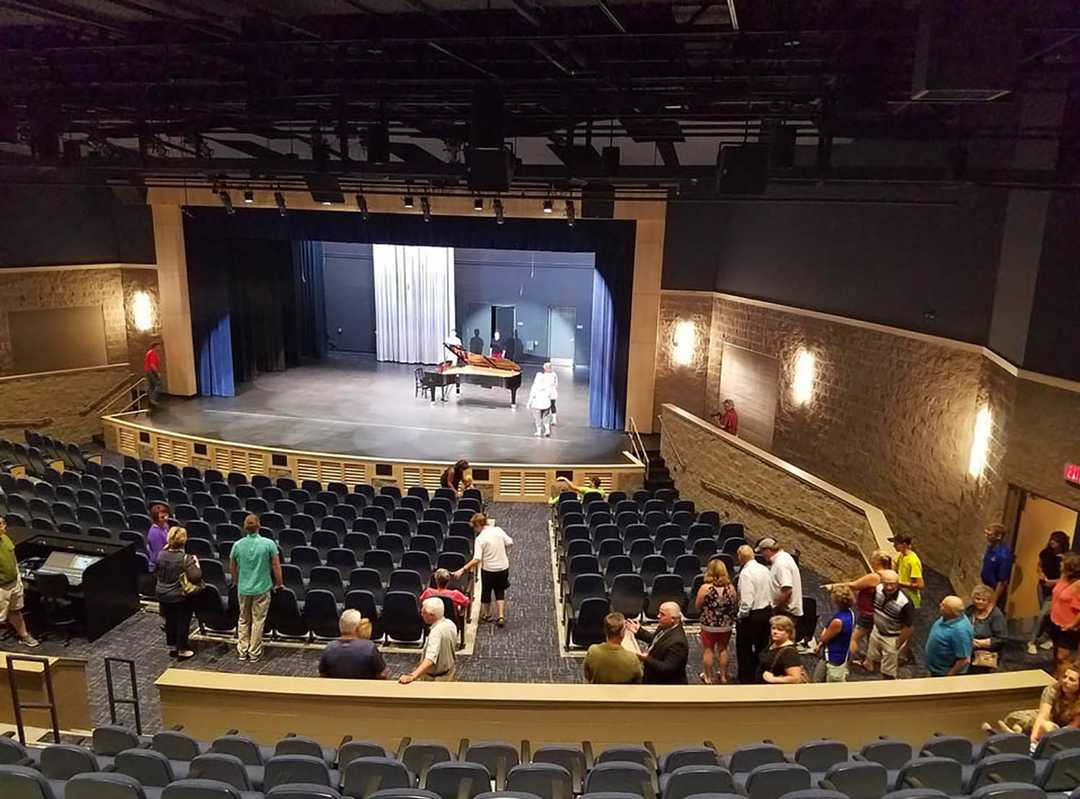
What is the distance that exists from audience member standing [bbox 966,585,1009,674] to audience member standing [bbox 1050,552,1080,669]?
62cm

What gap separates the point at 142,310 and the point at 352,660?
651 inches

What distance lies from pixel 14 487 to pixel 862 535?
1212 cm

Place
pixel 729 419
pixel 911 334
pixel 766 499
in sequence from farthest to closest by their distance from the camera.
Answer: pixel 729 419 < pixel 766 499 < pixel 911 334

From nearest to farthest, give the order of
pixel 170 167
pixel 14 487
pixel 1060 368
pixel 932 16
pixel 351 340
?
pixel 932 16 < pixel 1060 368 < pixel 14 487 < pixel 170 167 < pixel 351 340

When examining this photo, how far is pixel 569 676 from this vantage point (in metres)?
7.91

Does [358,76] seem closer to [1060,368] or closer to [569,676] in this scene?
[569,676]

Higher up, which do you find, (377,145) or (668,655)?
(377,145)

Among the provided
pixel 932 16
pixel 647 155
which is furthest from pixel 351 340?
pixel 932 16

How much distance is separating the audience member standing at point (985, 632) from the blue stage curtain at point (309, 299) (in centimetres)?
2151

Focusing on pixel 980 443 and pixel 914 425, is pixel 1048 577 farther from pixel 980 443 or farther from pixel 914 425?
pixel 914 425

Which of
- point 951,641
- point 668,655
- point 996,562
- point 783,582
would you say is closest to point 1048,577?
point 996,562

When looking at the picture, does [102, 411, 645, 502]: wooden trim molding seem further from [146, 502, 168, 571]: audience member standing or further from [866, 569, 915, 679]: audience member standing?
[866, 569, 915, 679]: audience member standing

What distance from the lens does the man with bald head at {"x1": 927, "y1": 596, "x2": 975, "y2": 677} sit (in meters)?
6.53

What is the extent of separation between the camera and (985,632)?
6.93 m
